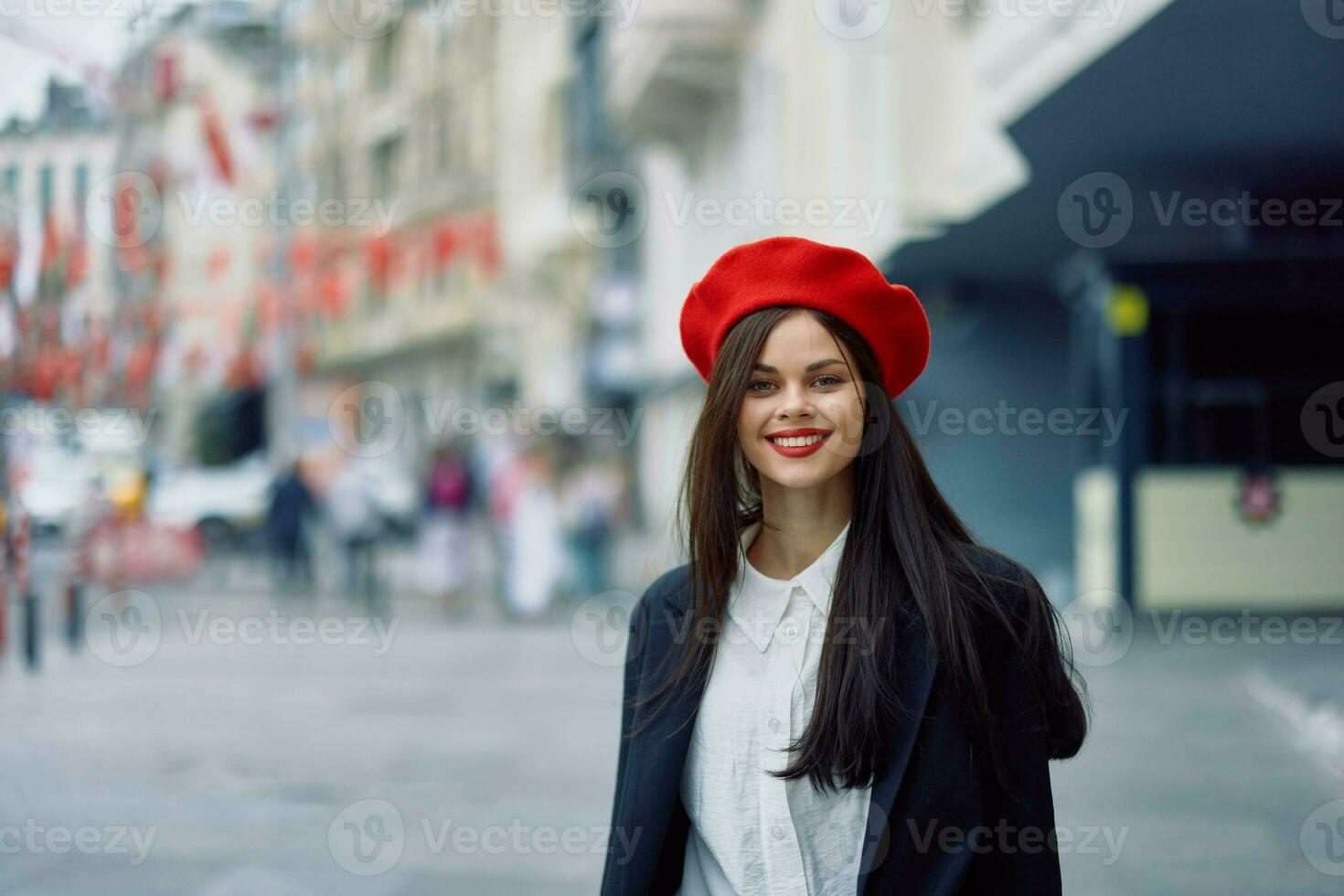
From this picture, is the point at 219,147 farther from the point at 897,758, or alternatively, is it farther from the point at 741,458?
the point at 897,758

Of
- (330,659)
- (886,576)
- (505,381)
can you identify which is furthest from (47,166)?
(505,381)

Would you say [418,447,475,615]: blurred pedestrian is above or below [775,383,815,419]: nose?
below

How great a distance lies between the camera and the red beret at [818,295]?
2166 mm

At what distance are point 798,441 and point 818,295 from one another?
0.23 meters

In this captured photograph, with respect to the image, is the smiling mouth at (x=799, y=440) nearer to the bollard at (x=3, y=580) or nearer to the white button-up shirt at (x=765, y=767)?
the white button-up shirt at (x=765, y=767)

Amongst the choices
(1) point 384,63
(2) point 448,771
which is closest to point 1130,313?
(2) point 448,771

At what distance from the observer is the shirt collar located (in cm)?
224

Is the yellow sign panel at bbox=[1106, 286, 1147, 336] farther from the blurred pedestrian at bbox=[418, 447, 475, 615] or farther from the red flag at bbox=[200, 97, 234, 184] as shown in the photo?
the red flag at bbox=[200, 97, 234, 184]

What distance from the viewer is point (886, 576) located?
2.18m

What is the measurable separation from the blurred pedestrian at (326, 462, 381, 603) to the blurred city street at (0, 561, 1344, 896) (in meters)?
3.72

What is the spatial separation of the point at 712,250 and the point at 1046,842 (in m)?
19.3

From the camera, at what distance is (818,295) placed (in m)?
2.16

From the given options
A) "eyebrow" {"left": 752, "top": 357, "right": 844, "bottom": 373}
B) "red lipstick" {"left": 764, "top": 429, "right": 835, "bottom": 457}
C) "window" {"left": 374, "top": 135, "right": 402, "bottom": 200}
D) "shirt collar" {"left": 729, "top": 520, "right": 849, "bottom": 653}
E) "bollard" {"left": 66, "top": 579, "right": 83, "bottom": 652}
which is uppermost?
"window" {"left": 374, "top": 135, "right": 402, "bottom": 200}

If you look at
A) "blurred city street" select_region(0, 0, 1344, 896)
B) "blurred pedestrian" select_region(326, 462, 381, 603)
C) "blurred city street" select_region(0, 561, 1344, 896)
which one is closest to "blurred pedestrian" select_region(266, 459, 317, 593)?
"blurred city street" select_region(0, 0, 1344, 896)
